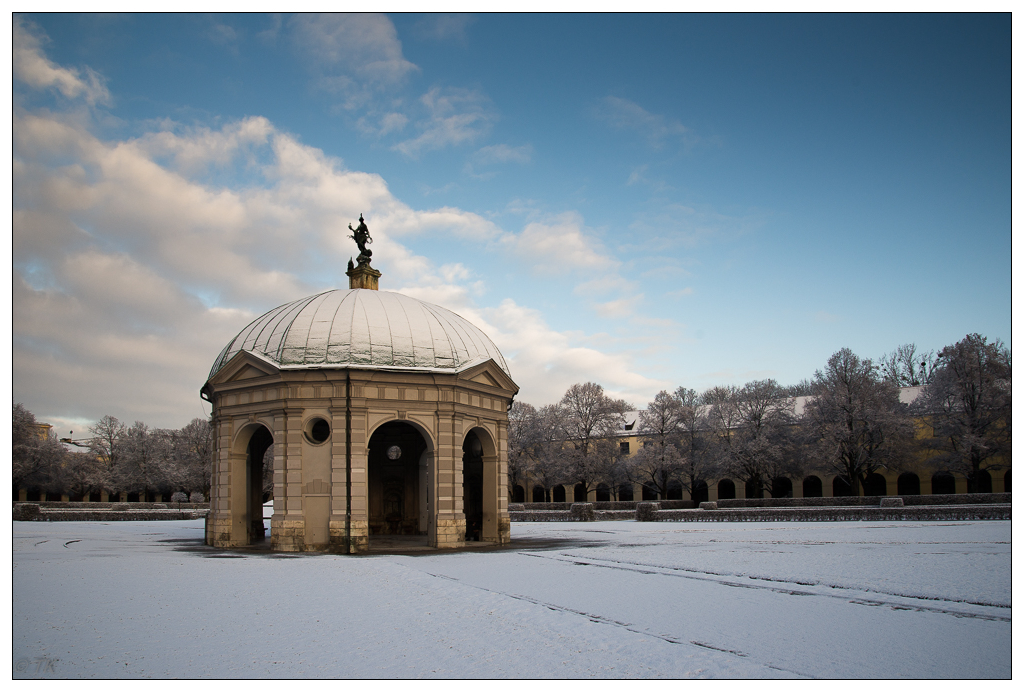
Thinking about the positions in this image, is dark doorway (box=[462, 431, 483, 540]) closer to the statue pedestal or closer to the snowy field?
the statue pedestal

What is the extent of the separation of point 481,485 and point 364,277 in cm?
1046

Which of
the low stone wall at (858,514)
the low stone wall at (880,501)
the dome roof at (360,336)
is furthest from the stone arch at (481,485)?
the low stone wall at (880,501)

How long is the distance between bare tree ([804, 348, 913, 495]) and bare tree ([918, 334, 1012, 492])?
9.05 feet

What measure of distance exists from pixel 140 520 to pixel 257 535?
27084 millimetres

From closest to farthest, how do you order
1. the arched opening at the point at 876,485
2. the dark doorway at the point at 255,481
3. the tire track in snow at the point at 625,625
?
the tire track in snow at the point at 625,625
the dark doorway at the point at 255,481
the arched opening at the point at 876,485

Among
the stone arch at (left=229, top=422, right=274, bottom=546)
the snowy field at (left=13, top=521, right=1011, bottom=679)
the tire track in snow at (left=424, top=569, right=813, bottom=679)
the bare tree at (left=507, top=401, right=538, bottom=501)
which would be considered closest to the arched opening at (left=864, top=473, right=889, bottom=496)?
the bare tree at (left=507, top=401, right=538, bottom=501)

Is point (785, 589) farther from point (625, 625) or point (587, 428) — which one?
point (587, 428)

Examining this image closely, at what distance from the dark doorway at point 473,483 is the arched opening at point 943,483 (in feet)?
166

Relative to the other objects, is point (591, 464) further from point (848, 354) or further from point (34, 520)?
point (34, 520)

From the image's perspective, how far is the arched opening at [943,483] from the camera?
61.3 m

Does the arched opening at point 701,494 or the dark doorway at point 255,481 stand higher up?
the dark doorway at point 255,481

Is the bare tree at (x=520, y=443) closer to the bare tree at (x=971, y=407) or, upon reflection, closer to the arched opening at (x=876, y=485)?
the arched opening at (x=876, y=485)

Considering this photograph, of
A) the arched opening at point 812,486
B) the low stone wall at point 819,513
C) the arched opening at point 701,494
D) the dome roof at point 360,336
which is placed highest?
the dome roof at point 360,336

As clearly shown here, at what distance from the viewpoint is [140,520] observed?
49.8m
